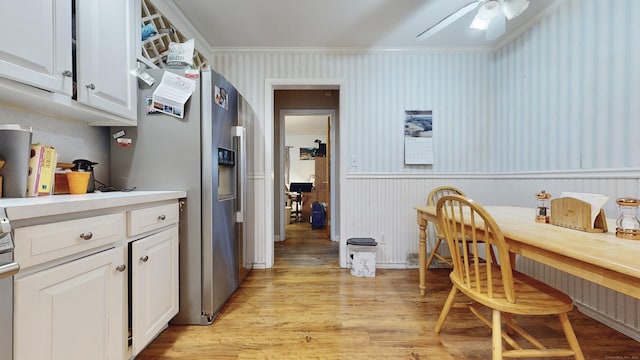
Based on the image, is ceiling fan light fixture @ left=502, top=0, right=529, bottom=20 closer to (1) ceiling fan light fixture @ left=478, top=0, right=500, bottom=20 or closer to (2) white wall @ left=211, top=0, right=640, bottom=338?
(1) ceiling fan light fixture @ left=478, top=0, right=500, bottom=20

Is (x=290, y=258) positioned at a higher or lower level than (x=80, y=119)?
lower

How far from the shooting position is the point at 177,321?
159 cm

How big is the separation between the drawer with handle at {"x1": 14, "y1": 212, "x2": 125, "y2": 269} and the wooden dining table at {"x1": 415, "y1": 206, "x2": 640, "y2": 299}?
5.72 ft

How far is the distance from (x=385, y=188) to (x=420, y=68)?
139 cm

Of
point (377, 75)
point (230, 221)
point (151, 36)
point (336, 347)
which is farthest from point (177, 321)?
point (377, 75)

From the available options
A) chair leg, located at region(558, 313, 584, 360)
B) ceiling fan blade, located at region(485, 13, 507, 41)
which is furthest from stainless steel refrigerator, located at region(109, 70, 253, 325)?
ceiling fan blade, located at region(485, 13, 507, 41)

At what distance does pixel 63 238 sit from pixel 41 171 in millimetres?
535

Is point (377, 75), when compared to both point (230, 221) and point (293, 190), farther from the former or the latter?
point (293, 190)

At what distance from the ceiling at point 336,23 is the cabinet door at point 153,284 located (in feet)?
6.16

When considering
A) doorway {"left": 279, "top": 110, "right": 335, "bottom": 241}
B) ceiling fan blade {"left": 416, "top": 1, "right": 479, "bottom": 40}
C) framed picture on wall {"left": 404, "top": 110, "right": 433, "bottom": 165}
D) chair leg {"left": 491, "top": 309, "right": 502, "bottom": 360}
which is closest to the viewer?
chair leg {"left": 491, "top": 309, "right": 502, "bottom": 360}

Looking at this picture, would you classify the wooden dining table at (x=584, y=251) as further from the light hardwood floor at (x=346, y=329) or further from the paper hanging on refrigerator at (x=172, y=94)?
the paper hanging on refrigerator at (x=172, y=94)

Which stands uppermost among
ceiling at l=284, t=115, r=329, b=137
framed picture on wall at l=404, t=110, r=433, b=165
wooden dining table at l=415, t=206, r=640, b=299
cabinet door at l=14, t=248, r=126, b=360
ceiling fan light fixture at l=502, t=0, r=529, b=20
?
ceiling at l=284, t=115, r=329, b=137

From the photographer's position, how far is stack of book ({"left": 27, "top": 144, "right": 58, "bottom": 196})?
1.09m

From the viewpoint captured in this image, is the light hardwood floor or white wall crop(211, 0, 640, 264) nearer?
the light hardwood floor
